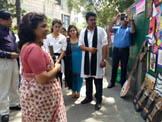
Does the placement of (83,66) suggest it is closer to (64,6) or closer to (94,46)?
(94,46)

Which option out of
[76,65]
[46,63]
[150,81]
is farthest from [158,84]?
[46,63]

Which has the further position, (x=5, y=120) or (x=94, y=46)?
(x=94, y=46)

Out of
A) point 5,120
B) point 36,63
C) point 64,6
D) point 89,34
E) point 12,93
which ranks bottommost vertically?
point 5,120

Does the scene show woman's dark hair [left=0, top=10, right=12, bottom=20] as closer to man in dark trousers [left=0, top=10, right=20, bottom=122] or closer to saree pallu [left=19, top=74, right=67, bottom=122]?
man in dark trousers [left=0, top=10, right=20, bottom=122]

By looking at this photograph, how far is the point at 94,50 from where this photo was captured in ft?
10.1

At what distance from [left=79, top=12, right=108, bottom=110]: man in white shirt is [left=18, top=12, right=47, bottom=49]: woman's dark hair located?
1729mm

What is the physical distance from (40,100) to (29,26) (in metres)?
0.71

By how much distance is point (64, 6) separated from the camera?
76.1 ft

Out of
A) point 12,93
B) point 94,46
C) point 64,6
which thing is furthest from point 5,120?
point 64,6

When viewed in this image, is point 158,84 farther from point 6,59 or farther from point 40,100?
point 6,59

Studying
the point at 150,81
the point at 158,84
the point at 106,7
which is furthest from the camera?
the point at 106,7

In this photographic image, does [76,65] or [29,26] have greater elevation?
[29,26]

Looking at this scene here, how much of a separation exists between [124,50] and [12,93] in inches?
110

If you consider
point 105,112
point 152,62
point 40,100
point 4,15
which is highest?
point 4,15
